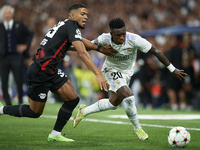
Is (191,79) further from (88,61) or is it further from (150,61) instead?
(88,61)

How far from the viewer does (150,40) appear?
1375cm

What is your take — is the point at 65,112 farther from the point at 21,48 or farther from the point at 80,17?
the point at 21,48

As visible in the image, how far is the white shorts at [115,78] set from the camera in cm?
644

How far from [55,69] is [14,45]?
4.74 meters

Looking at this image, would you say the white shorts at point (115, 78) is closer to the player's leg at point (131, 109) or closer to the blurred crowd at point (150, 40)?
the player's leg at point (131, 109)

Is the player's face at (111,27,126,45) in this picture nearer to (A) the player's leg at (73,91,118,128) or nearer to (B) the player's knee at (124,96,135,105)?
(B) the player's knee at (124,96,135,105)

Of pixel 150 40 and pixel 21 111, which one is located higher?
pixel 150 40

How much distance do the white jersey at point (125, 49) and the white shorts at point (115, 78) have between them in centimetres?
8

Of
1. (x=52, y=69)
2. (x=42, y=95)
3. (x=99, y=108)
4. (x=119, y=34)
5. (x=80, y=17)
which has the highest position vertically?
(x=80, y=17)

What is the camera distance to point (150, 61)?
1366cm

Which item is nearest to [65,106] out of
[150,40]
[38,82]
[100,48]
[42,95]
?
[42,95]

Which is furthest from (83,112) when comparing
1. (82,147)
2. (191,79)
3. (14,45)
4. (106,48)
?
(191,79)

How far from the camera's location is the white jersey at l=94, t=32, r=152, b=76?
6.33m

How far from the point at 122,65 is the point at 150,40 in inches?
284
